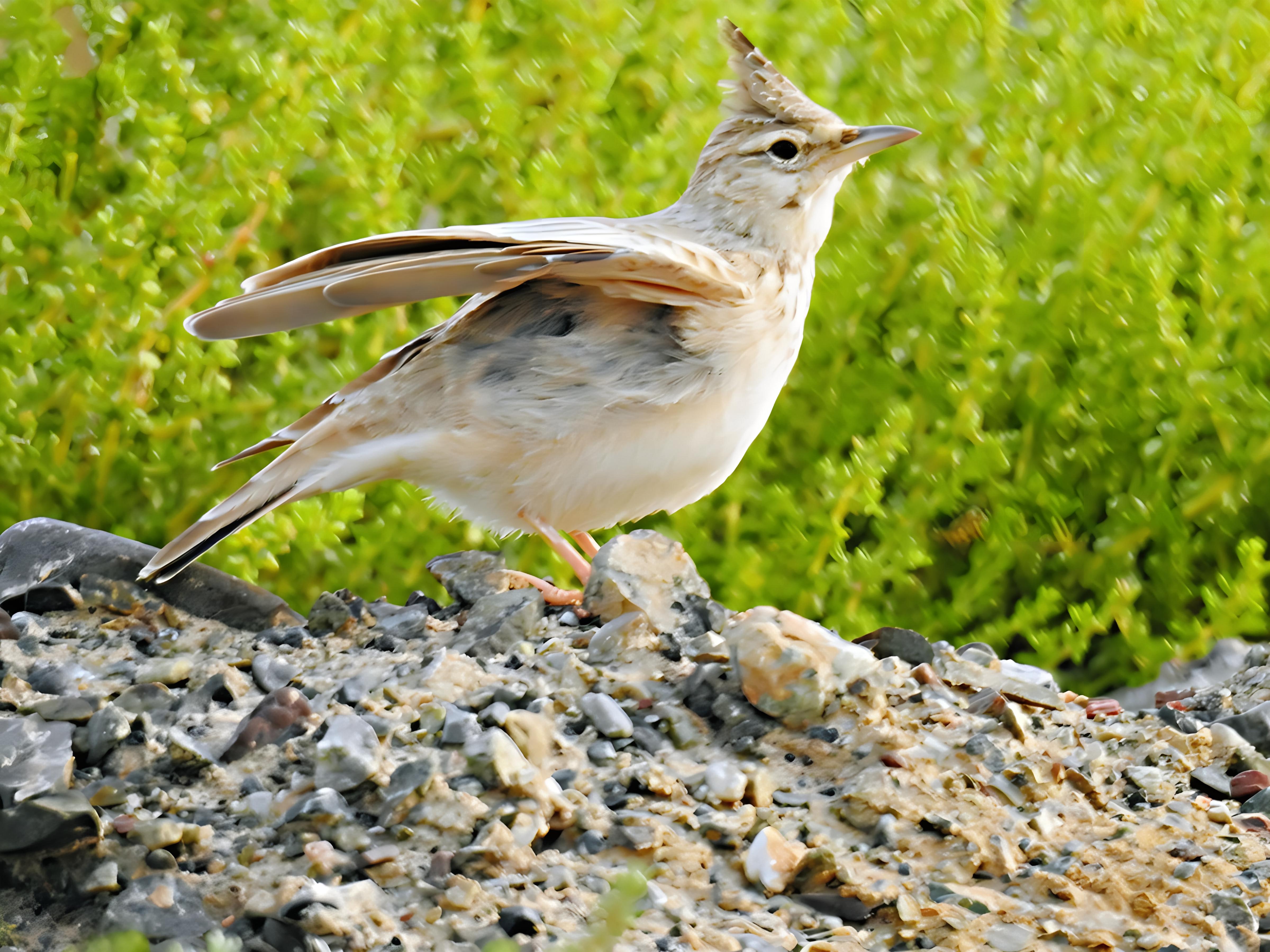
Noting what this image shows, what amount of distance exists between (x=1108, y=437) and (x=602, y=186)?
1793 mm

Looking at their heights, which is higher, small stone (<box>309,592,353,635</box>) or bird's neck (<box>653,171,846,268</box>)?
bird's neck (<box>653,171,846,268</box>)

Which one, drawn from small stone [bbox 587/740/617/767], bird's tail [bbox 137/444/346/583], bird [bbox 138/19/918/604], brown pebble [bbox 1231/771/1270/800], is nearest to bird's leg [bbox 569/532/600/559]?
bird [bbox 138/19/918/604]

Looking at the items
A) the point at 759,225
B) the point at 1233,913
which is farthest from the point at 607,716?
the point at 759,225

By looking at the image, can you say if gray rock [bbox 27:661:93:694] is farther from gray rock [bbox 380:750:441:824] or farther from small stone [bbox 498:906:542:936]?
small stone [bbox 498:906:542:936]

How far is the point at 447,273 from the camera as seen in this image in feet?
9.23

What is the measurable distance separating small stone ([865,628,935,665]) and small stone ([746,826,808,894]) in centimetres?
91

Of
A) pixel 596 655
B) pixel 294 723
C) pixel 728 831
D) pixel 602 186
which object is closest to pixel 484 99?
pixel 602 186

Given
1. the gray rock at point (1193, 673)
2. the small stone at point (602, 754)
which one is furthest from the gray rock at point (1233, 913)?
the gray rock at point (1193, 673)

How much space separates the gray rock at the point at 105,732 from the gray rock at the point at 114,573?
0.74m

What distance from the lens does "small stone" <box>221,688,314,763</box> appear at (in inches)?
105

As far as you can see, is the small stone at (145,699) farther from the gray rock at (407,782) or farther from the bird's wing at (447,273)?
the bird's wing at (447,273)

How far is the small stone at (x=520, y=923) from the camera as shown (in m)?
2.19

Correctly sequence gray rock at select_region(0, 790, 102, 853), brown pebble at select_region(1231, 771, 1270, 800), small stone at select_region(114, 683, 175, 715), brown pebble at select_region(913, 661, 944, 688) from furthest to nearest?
1. brown pebble at select_region(913, 661, 944, 688)
2. brown pebble at select_region(1231, 771, 1270, 800)
3. small stone at select_region(114, 683, 175, 715)
4. gray rock at select_region(0, 790, 102, 853)

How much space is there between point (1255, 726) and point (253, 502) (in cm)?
235
